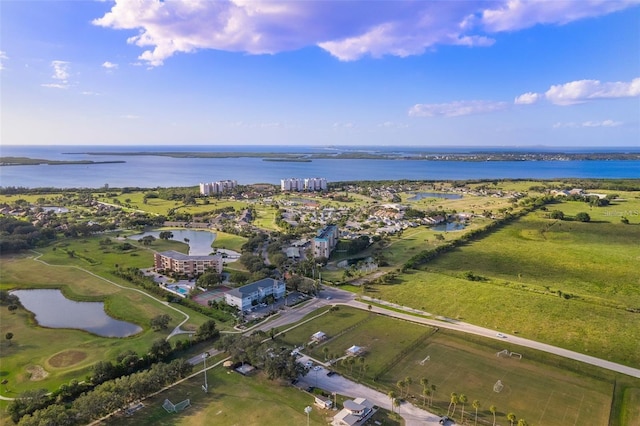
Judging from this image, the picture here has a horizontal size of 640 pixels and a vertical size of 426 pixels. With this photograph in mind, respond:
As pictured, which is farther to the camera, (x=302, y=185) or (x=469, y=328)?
(x=302, y=185)

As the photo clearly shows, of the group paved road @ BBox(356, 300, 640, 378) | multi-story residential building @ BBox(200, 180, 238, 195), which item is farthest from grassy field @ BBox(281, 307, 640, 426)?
multi-story residential building @ BBox(200, 180, 238, 195)

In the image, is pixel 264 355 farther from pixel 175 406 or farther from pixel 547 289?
pixel 547 289

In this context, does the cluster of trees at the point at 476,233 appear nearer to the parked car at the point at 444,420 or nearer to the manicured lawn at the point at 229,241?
the manicured lawn at the point at 229,241

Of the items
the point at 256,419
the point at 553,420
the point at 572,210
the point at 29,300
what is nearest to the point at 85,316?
the point at 29,300

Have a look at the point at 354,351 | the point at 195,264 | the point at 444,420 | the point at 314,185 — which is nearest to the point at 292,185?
the point at 314,185

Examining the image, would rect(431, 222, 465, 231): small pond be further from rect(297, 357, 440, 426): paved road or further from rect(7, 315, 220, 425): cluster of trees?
rect(7, 315, 220, 425): cluster of trees

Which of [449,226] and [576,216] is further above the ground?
[576,216]

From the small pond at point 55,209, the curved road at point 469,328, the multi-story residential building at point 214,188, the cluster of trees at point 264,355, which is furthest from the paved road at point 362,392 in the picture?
the multi-story residential building at point 214,188
